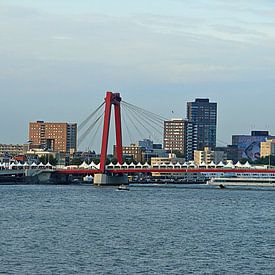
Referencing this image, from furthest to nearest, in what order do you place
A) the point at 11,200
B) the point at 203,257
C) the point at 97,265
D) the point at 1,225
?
the point at 11,200
the point at 1,225
the point at 203,257
the point at 97,265

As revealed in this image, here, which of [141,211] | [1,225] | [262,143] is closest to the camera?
[1,225]

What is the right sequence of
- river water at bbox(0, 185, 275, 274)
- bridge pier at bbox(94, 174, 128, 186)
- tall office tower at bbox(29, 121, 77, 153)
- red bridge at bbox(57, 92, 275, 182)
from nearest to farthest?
river water at bbox(0, 185, 275, 274) → red bridge at bbox(57, 92, 275, 182) → bridge pier at bbox(94, 174, 128, 186) → tall office tower at bbox(29, 121, 77, 153)

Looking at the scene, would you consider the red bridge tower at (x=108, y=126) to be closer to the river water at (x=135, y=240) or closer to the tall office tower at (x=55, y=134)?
the river water at (x=135, y=240)

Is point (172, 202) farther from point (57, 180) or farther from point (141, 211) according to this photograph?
point (57, 180)

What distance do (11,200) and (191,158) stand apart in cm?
14082

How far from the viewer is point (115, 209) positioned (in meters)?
50.9

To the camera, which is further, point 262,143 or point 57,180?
point 262,143

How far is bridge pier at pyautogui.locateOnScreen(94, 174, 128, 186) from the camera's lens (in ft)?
286

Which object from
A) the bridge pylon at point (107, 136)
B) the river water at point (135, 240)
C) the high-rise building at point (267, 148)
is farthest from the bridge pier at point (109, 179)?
the high-rise building at point (267, 148)

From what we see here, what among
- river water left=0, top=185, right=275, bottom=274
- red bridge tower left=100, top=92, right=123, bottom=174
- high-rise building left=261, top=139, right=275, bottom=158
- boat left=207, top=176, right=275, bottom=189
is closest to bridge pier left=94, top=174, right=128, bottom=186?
red bridge tower left=100, top=92, right=123, bottom=174

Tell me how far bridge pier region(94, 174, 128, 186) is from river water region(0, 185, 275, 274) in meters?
34.4

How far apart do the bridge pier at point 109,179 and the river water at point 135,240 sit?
34.4 metres

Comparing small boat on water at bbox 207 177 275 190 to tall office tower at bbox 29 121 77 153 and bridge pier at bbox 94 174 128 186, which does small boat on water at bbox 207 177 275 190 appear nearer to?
bridge pier at bbox 94 174 128 186

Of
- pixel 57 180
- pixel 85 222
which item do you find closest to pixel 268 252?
pixel 85 222
